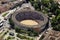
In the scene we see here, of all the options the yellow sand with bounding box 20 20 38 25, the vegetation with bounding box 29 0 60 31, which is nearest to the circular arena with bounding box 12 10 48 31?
the yellow sand with bounding box 20 20 38 25

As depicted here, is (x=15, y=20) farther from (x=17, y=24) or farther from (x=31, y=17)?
(x=31, y=17)

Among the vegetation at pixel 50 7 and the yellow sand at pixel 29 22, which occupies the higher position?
the vegetation at pixel 50 7

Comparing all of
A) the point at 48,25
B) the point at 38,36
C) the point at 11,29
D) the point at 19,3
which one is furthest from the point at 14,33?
the point at 19,3

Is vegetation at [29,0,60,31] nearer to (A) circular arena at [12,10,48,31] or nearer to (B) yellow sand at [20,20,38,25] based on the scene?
(A) circular arena at [12,10,48,31]

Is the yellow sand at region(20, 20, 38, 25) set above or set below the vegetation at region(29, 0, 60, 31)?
below

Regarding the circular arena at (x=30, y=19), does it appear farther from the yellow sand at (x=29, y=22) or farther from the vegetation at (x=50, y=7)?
the vegetation at (x=50, y=7)

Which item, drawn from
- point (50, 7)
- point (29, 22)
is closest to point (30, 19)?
point (29, 22)

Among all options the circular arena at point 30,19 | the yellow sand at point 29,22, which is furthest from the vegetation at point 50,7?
the yellow sand at point 29,22

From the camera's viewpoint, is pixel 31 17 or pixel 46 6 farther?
pixel 46 6
